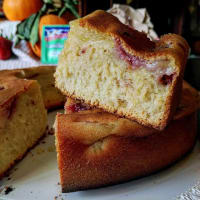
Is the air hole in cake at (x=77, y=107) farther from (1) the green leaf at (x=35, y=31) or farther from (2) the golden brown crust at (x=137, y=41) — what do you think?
(1) the green leaf at (x=35, y=31)

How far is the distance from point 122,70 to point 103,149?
0.41 metres

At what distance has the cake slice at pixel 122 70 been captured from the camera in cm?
149

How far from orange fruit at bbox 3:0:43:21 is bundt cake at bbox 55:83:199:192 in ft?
8.59

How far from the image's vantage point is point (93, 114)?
1.58 m

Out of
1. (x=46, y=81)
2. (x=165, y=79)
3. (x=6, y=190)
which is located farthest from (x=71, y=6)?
(x=6, y=190)

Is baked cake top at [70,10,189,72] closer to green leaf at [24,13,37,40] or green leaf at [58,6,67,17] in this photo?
green leaf at [58,6,67,17]

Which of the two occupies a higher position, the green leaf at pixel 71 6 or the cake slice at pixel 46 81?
the green leaf at pixel 71 6

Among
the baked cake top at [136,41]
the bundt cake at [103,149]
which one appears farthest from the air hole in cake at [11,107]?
the baked cake top at [136,41]

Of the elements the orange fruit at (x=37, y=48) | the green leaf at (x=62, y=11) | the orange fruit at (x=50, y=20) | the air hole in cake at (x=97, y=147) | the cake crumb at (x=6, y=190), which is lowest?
the orange fruit at (x=37, y=48)

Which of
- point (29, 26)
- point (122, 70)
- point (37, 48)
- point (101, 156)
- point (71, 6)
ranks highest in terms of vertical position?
point (122, 70)

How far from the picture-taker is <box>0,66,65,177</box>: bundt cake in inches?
69.3

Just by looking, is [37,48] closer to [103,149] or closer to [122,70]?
[122,70]

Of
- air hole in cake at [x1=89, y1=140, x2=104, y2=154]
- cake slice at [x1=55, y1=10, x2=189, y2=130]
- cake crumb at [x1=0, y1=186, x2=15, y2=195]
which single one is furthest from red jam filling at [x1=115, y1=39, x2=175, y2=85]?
cake crumb at [x1=0, y1=186, x2=15, y2=195]

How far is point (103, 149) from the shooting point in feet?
4.92
